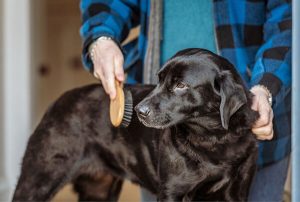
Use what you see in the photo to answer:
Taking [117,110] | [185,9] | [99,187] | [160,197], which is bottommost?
[99,187]

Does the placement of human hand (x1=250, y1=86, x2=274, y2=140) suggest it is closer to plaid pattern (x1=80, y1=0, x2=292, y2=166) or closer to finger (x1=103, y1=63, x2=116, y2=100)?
plaid pattern (x1=80, y1=0, x2=292, y2=166)

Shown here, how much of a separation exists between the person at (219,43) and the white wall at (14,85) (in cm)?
86

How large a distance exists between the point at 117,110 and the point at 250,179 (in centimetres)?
40

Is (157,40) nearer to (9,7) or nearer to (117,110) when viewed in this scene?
(117,110)

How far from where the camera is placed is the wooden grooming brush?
5.51ft

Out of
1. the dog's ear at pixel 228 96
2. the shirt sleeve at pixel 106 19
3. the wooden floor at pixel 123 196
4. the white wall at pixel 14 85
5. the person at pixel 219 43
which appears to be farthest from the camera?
the wooden floor at pixel 123 196

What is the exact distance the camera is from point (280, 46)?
1.81 meters

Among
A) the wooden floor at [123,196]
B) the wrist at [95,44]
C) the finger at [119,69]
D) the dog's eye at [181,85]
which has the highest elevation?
the wrist at [95,44]

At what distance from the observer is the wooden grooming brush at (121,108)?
1.68 m

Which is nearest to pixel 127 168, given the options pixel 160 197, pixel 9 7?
pixel 160 197

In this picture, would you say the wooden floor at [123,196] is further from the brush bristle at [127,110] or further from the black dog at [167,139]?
the brush bristle at [127,110]

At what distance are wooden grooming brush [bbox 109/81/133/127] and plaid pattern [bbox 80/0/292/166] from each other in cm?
21

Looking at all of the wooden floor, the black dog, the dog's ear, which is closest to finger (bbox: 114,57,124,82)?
the black dog

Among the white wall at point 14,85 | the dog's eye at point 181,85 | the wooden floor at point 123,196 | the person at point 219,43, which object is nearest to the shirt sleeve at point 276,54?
the person at point 219,43
